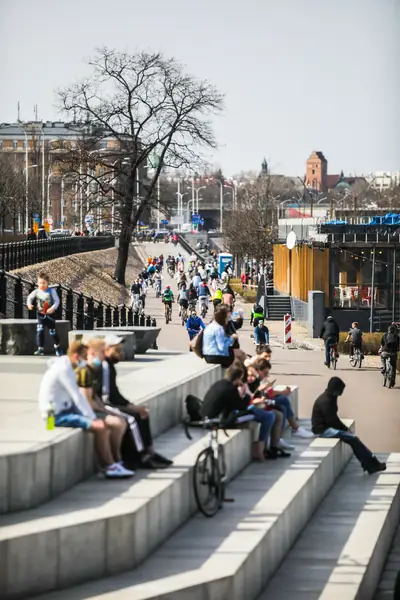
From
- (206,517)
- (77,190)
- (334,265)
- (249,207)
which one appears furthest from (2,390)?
(249,207)

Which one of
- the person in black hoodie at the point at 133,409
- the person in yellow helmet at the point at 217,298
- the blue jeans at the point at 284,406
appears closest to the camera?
the person in black hoodie at the point at 133,409

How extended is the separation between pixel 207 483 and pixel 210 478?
97mm

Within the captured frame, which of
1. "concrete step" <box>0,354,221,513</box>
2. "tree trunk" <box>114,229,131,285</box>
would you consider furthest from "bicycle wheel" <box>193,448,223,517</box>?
"tree trunk" <box>114,229,131,285</box>

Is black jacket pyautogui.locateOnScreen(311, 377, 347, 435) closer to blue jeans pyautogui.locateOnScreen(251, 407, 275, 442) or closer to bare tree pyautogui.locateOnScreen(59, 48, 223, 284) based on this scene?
blue jeans pyautogui.locateOnScreen(251, 407, 275, 442)

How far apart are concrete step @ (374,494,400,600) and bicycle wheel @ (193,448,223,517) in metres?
1.82

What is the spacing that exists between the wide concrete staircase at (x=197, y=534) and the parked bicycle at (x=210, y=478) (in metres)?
0.09

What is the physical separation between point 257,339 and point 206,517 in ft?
76.6

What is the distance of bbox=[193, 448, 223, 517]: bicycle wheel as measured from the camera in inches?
515

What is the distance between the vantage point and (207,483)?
43.4 feet

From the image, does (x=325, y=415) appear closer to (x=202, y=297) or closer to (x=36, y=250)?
(x=36, y=250)

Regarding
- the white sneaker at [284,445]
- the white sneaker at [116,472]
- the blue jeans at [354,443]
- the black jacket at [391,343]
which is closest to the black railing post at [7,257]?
the black jacket at [391,343]

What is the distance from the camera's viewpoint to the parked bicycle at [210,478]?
42.9 ft

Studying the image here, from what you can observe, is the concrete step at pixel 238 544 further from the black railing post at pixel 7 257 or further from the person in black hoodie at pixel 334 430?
the black railing post at pixel 7 257

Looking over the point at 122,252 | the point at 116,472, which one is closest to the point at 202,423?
the point at 116,472
